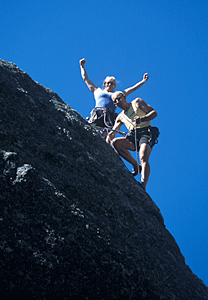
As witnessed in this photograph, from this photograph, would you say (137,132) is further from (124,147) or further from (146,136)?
(124,147)

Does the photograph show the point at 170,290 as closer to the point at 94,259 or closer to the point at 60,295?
the point at 94,259

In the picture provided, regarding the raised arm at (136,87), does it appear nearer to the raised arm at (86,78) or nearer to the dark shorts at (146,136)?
the dark shorts at (146,136)

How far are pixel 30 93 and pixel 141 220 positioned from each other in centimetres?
300

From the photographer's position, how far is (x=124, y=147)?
24.1 feet

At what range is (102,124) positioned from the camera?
8.67 metres

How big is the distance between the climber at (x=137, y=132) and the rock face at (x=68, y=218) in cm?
170

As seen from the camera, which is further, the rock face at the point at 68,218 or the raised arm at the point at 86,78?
the raised arm at the point at 86,78

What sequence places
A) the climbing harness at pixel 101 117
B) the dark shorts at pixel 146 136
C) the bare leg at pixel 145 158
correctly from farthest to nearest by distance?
the climbing harness at pixel 101 117 < the dark shorts at pixel 146 136 < the bare leg at pixel 145 158

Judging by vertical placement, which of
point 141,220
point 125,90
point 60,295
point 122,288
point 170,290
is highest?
point 125,90

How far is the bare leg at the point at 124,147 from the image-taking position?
7273 millimetres

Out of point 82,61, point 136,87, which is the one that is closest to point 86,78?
point 82,61

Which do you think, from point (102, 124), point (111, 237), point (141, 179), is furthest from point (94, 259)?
point (102, 124)

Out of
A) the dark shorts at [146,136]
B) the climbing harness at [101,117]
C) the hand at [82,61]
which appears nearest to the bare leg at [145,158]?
the dark shorts at [146,136]

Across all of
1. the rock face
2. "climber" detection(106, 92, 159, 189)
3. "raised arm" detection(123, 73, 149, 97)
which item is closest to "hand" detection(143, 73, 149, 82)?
"raised arm" detection(123, 73, 149, 97)
